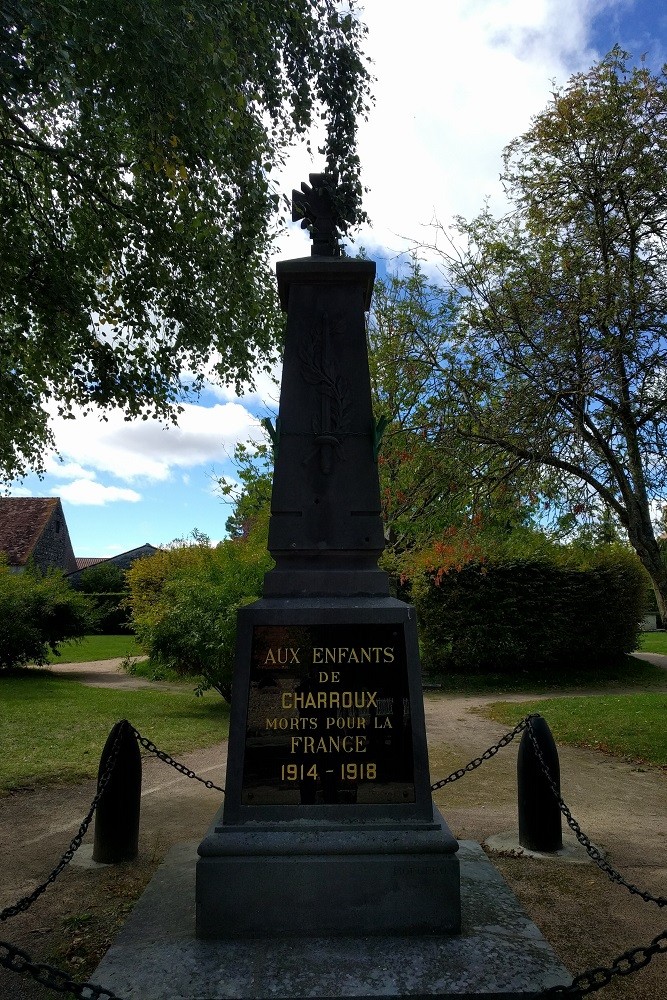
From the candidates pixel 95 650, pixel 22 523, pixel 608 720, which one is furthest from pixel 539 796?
pixel 22 523

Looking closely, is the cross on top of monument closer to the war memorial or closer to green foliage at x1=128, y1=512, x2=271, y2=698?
the war memorial

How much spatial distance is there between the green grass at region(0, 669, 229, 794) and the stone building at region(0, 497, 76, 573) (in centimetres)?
2011

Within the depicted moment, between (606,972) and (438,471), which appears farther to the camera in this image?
(438,471)

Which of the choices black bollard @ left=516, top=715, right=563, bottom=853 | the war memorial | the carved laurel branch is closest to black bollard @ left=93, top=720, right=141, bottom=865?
the war memorial

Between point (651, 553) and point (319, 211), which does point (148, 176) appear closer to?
point (319, 211)

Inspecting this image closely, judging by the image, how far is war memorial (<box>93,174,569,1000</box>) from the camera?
3.11 metres

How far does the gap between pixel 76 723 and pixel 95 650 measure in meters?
16.4

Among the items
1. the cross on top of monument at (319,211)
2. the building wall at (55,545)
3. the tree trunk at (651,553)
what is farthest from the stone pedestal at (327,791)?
the building wall at (55,545)

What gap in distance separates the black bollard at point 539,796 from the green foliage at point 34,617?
13.7 meters

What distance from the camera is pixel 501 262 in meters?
9.59

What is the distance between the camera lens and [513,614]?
18.0 m

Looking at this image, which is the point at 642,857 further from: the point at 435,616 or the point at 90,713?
the point at 435,616

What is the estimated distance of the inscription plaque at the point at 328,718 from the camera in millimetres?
3633

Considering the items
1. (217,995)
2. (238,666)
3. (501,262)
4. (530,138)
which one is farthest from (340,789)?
(530,138)
